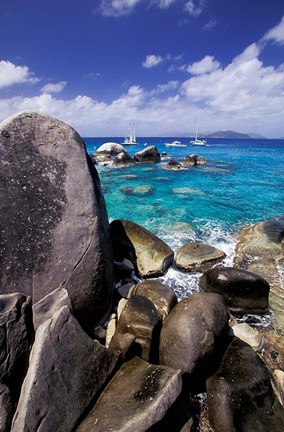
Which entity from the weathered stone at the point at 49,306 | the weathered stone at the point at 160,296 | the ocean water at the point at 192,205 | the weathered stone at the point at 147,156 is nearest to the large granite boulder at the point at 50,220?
the weathered stone at the point at 49,306

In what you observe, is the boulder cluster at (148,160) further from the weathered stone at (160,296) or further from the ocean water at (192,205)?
the weathered stone at (160,296)

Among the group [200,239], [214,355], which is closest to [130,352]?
[214,355]

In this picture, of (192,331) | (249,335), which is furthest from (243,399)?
(249,335)

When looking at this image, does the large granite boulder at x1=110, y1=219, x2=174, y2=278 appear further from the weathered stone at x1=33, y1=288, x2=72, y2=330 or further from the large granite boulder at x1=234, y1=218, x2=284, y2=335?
the weathered stone at x1=33, y1=288, x2=72, y2=330

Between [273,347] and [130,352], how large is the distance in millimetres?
3370

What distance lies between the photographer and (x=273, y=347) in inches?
212

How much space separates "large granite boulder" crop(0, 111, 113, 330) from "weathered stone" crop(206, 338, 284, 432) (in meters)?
2.76

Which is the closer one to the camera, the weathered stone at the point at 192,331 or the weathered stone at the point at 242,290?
the weathered stone at the point at 192,331

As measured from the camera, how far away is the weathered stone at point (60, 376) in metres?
3.03

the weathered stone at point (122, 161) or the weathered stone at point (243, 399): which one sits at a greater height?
the weathered stone at point (122, 161)

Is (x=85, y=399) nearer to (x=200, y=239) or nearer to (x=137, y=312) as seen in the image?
(x=137, y=312)

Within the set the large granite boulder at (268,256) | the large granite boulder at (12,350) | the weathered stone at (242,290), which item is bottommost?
the large granite boulder at (268,256)

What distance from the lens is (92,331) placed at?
5.27 m

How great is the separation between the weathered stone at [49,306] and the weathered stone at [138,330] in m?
1.18
